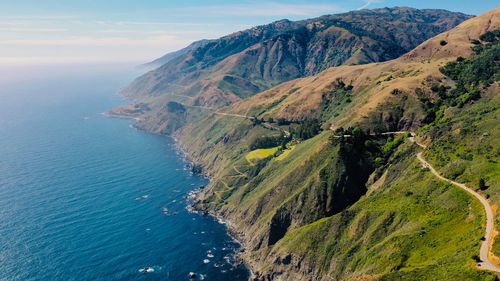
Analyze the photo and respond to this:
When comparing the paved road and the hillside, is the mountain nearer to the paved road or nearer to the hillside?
the hillside

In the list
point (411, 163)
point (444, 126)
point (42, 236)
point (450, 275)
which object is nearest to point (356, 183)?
point (411, 163)

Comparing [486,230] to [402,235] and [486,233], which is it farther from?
[402,235]

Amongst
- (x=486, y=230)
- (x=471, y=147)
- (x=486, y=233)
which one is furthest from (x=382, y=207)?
(x=486, y=233)

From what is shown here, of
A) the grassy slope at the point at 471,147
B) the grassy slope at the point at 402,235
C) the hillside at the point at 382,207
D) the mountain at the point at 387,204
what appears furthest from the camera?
the grassy slope at the point at 471,147

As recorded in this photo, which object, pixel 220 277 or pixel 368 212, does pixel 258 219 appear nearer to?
pixel 220 277

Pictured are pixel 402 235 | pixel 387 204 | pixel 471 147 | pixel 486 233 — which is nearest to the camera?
pixel 486 233

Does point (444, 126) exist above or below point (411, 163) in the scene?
above

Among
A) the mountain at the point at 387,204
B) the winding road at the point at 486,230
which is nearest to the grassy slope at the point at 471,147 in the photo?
the mountain at the point at 387,204

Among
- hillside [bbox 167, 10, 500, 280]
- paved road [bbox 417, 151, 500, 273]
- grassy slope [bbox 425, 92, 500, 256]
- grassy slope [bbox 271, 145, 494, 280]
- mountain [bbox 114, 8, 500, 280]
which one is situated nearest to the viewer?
paved road [bbox 417, 151, 500, 273]

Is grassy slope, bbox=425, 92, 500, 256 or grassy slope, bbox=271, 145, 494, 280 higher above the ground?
grassy slope, bbox=425, 92, 500, 256

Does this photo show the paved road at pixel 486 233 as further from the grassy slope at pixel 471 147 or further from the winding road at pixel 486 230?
the grassy slope at pixel 471 147

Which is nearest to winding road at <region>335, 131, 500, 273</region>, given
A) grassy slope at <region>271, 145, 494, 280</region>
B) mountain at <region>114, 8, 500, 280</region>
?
mountain at <region>114, 8, 500, 280</region>
